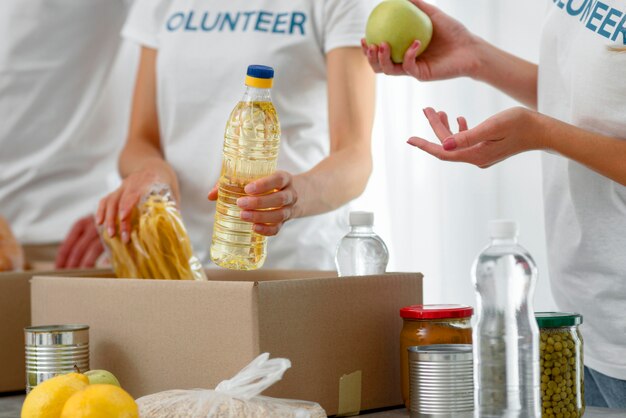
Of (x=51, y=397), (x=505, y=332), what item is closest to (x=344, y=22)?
(x=505, y=332)

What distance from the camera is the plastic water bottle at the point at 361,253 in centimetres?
146

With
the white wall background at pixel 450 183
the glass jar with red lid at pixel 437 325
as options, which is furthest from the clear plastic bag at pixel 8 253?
the white wall background at pixel 450 183

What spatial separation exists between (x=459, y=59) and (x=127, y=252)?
0.68 meters

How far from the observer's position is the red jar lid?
120 centimetres

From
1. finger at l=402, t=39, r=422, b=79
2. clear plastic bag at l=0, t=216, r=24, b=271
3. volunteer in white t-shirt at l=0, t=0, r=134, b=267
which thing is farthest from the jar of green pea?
volunteer in white t-shirt at l=0, t=0, r=134, b=267

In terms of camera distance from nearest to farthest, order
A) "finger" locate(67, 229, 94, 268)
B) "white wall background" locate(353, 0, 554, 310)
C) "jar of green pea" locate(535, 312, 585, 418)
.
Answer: "jar of green pea" locate(535, 312, 585, 418) → "finger" locate(67, 229, 94, 268) → "white wall background" locate(353, 0, 554, 310)

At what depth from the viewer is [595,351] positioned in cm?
149

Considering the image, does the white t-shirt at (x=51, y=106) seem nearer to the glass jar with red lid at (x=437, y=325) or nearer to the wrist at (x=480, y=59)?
the wrist at (x=480, y=59)

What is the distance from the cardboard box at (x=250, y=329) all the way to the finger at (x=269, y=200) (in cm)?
11

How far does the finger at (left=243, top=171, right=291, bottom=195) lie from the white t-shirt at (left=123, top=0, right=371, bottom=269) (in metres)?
0.53

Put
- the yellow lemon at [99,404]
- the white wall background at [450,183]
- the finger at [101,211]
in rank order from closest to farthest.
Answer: the yellow lemon at [99,404]
the finger at [101,211]
the white wall background at [450,183]

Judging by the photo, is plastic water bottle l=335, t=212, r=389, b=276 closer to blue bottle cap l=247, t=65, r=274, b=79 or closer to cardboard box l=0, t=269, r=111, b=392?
blue bottle cap l=247, t=65, r=274, b=79

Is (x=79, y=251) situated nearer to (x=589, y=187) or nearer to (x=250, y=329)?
(x=250, y=329)

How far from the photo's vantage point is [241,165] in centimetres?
130
